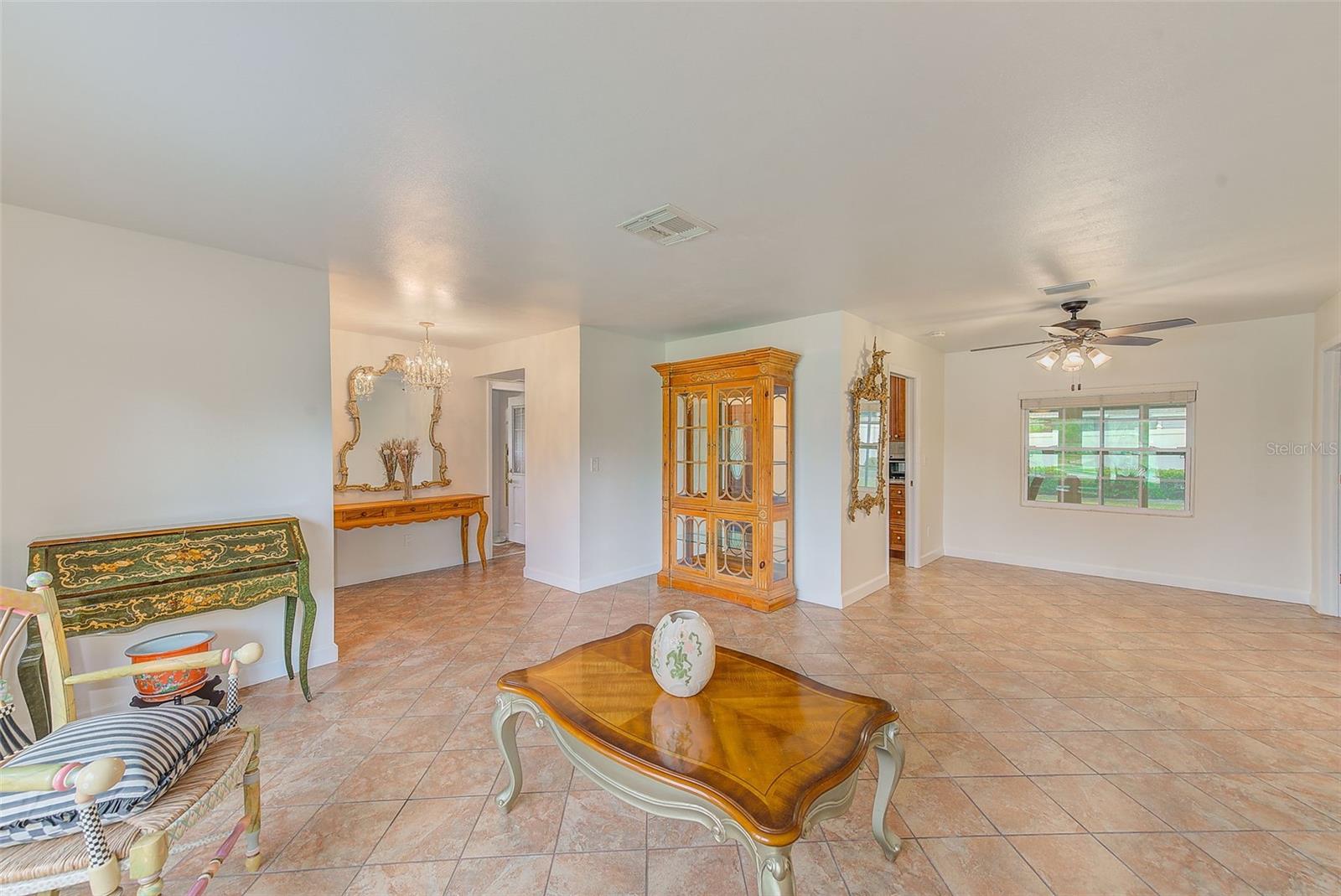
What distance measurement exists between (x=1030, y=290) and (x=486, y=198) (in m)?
3.49

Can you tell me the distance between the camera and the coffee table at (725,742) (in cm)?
124

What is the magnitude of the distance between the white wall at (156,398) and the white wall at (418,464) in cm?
158

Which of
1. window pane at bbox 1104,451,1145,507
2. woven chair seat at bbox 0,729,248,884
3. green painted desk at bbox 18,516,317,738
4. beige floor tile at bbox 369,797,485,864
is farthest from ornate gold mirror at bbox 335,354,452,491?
window pane at bbox 1104,451,1145,507

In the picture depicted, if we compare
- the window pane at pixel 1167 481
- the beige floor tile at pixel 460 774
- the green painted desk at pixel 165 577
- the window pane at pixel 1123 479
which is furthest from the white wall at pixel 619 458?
the window pane at pixel 1167 481

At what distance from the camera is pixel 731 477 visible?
4547mm

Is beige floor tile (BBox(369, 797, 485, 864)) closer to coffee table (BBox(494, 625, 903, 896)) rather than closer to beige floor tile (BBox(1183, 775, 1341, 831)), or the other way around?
coffee table (BBox(494, 625, 903, 896))

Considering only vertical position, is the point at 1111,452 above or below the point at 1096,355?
below

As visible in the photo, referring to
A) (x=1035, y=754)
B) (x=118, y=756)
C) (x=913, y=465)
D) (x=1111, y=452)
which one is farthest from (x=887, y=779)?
(x=1111, y=452)

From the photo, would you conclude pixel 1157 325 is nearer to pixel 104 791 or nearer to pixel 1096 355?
pixel 1096 355

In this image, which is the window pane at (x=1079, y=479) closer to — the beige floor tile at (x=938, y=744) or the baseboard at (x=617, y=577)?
the beige floor tile at (x=938, y=744)

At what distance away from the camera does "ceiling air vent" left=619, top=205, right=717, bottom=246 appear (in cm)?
238

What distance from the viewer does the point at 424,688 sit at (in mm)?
2854

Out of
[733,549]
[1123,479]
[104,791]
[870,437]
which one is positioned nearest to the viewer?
[104,791]

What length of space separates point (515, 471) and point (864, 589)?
188 inches
